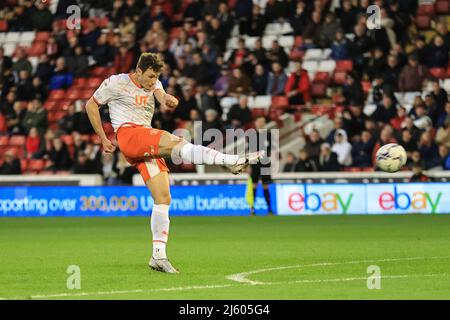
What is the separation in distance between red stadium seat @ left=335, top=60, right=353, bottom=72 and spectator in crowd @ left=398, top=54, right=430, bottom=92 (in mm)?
1487

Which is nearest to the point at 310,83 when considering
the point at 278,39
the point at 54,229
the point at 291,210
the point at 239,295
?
the point at 278,39

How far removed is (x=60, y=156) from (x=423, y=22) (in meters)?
9.56

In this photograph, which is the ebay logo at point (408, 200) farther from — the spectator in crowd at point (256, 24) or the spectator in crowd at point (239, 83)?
the spectator in crowd at point (256, 24)

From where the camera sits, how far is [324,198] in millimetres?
24078

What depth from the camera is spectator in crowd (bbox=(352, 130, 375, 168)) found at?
24859 millimetres

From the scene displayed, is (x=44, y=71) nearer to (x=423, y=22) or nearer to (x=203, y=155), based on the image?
(x=423, y=22)

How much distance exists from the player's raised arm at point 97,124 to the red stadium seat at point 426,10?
17.4 metres

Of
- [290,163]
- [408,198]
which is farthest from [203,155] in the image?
[290,163]

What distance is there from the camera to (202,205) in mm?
24641

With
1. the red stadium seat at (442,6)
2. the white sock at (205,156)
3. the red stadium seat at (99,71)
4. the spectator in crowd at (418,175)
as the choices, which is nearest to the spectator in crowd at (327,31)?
the red stadium seat at (442,6)

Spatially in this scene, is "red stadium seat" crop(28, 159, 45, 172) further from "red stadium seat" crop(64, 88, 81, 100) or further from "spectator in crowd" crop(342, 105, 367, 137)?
"spectator in crowd" crop(342, 105, 367, 137)

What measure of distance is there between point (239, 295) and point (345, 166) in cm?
1577

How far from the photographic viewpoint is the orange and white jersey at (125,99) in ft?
40.6
